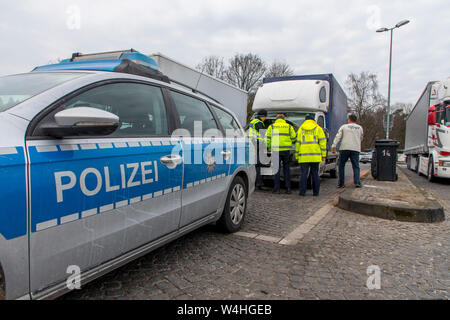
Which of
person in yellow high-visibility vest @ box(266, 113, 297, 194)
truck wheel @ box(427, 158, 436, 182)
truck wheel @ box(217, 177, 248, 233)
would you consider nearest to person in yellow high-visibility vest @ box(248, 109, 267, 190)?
person in yellow high-visibility vest @ box(266, 113, 297, 194)

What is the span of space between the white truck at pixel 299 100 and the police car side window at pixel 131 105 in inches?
195

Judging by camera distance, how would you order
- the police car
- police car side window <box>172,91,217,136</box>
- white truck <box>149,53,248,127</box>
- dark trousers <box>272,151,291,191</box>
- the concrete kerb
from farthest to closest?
dark trousers <box>272,151,291,191</box> < white truck <box>149,53,248,127</box> < the concrete kerb < police car side window <box>172,91,217,136</box> < the police car

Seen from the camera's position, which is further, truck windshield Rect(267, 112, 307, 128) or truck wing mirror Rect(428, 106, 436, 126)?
truck wing mirror Rect(428, 106, 436, 126)

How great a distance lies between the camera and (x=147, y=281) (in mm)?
2584

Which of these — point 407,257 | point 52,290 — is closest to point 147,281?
point 52,290

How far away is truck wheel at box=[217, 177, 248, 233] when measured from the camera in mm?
3797

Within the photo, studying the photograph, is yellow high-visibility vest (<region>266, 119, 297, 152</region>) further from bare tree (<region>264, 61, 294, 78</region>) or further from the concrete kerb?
bare tree (<region>264, 61, 294, 78</region>)

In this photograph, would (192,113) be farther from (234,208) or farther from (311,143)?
(311,143)

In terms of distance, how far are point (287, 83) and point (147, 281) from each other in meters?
7.00

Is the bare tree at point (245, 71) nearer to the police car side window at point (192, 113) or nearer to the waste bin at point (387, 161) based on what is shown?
the waste bin at point (387, 161)

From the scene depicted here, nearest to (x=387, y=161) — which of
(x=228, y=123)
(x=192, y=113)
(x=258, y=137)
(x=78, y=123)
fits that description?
(x=258, y=137)

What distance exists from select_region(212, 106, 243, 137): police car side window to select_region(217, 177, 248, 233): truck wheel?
0.62 m

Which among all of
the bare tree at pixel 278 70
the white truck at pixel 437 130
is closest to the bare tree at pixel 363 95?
the bare tree at pixel 278 70
